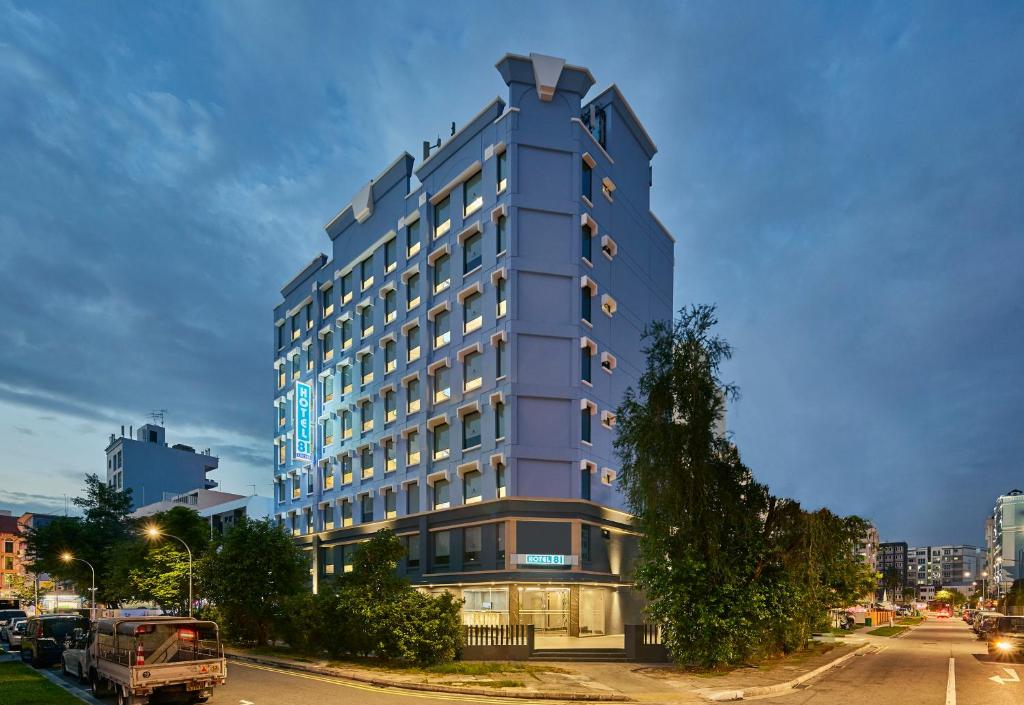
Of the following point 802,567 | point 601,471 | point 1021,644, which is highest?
point 601,471

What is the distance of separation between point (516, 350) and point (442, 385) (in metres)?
9.12

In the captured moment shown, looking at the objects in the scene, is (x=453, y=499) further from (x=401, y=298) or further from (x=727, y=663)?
(x=727, y=663)

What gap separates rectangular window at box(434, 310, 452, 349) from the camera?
187 ft

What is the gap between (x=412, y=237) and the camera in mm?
62594

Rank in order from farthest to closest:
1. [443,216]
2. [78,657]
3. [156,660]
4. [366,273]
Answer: [366,273] → [443,216] → [78,657] → [156,660]

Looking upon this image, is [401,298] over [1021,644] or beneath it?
over

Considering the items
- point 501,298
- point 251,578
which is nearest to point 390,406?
point 501,298

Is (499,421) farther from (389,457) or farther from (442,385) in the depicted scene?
(389,457)

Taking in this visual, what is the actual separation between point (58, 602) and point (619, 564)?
→ 3331 inches

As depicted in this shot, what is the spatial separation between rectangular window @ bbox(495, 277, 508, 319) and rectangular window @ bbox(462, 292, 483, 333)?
195 cm

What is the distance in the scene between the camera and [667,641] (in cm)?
Answer: 3041

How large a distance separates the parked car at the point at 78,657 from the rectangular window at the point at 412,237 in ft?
124

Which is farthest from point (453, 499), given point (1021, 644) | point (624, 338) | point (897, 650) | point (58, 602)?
point (58, 602)

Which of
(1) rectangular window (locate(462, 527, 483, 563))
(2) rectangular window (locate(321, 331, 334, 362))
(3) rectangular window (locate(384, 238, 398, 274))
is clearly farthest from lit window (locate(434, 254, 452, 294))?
A: (2) rectangular window (locate(321, 331, 334, 362))
